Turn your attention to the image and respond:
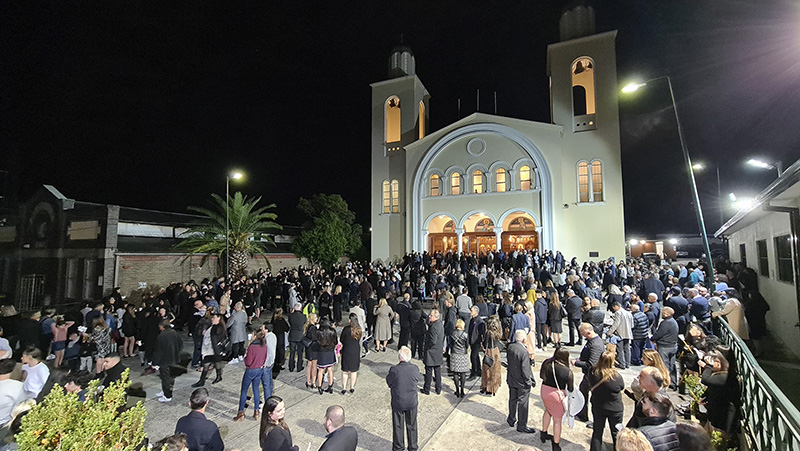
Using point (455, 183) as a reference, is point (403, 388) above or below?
below

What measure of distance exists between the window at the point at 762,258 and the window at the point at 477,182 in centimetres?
1610

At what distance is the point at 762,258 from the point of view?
1117cm

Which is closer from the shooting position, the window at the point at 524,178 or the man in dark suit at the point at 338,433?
the man in dark suit at the point at 338,433

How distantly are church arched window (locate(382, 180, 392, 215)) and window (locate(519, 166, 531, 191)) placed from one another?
404 inches

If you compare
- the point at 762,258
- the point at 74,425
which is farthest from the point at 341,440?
the point at 762,258

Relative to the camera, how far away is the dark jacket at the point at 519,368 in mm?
5780

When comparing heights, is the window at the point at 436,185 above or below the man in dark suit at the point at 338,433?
above

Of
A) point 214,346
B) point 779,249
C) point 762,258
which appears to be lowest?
point 214,346

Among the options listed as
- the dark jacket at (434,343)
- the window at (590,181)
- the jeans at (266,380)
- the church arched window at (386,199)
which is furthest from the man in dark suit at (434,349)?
the church arched window at (386,199)

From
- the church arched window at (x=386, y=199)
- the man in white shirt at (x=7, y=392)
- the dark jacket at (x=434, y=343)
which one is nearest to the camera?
the man in white shirt at (x=7, y=392)

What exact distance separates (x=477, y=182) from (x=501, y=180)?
1711 millimetres

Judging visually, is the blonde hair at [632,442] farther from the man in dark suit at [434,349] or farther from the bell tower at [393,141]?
the bell tower at [393,141]

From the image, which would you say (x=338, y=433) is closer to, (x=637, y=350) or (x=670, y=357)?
(x=670, y=357)

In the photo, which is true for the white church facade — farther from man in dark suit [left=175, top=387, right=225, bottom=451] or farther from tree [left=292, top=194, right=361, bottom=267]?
man in dark suit [left=175, top=387, right=225, bottom=451]
